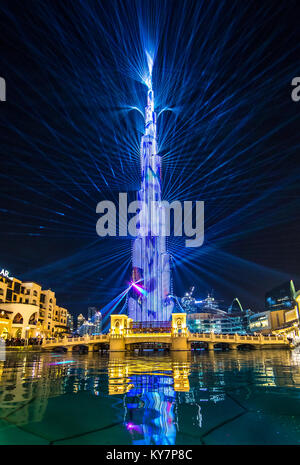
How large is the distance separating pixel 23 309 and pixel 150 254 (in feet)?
112

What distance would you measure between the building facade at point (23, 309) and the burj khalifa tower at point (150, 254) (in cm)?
2301

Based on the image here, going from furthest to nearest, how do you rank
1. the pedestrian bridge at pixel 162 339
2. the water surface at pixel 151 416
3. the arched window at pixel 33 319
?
the arched window at pixel 33 319, the pedestrian bridge at pixel 162 339, the water surface at pixel 151 416

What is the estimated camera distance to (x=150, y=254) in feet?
252

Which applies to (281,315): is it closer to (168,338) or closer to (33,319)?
(168,338)

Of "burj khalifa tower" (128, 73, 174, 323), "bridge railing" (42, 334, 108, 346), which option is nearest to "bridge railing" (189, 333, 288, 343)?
"bridge railing" (42, 334, 108, 346)

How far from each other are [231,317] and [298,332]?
8372cm

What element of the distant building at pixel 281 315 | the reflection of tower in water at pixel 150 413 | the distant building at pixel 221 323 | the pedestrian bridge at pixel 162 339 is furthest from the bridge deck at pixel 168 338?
the distant building at pixel 221 323

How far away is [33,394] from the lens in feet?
23.3

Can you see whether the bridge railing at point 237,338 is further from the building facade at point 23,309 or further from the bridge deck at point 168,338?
the building facade at point 23,309

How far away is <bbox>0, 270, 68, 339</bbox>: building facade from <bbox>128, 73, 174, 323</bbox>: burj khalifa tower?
2301cm

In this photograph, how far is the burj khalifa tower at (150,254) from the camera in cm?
7255

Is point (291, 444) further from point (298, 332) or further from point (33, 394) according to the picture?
point (298, 332)

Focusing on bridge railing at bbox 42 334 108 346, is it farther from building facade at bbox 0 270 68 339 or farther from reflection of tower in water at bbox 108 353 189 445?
reflection of tower in water at bbox 108 353 189 445
